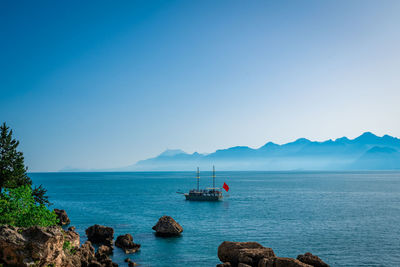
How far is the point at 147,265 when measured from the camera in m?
46.0

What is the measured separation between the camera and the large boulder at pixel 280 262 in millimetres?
33000

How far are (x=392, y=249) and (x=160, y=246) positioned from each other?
38443 mm

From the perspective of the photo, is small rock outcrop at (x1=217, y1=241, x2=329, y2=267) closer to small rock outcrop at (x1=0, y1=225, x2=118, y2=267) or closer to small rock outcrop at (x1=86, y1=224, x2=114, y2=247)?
small rock outcrop at (x1=0, y1=225, x2=118, y2=267)

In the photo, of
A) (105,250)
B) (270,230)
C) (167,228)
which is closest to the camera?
(105,250)

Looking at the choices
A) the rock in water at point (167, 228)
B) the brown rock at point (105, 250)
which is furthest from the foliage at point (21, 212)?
the rock in water at point (167, 228)

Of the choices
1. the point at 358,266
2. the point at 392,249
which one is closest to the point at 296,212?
the point at 392,249

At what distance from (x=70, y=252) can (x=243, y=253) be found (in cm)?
1973

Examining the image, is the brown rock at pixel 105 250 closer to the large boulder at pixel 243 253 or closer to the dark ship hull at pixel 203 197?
the large boulder at pixel 243 253

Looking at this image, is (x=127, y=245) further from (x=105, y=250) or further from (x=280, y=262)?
(x=280, y=262)

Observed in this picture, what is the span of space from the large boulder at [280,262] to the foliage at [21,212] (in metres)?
24.2

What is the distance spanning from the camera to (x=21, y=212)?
3703 cm

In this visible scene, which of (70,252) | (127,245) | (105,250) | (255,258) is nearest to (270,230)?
(127,245)

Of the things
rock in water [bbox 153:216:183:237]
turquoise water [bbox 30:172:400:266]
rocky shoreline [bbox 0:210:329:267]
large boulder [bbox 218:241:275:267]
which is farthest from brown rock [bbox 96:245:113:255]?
large boulder [bbox 218:241:275:267]

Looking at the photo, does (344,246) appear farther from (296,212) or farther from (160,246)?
(296,212)
